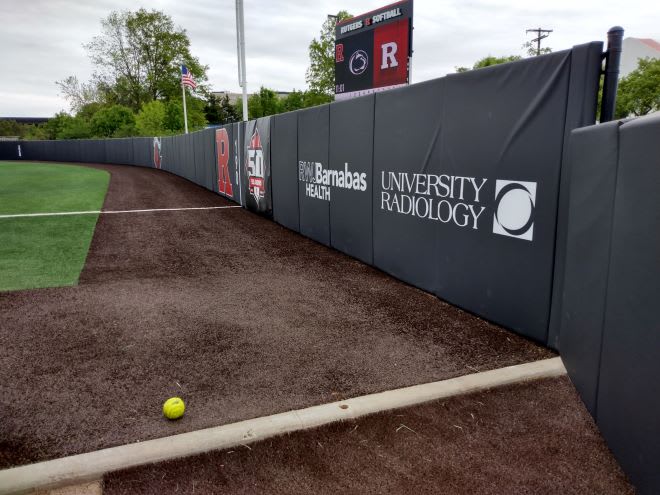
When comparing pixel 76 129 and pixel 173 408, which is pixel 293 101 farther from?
pixel 173 408

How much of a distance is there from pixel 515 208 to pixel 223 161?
501 inches

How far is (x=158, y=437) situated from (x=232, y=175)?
41.1 ft

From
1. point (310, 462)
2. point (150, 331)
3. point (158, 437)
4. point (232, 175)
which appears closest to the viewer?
point (310, 462)

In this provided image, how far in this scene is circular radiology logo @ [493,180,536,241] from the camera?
4.37 metres

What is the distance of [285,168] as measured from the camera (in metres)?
10.3

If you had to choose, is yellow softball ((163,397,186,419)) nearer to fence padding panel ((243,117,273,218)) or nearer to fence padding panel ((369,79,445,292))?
fence padding panel ((369,79,445,292))

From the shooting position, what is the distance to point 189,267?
7332mm

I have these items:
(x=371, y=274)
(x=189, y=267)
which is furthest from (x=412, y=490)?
(x=189, y=267)

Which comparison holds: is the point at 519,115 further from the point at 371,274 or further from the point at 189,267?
the point at 189,267

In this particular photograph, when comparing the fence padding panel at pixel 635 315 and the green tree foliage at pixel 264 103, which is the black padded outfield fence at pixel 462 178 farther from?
the green tree foliage at pixel 264 103

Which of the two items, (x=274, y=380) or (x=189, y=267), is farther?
(x=189, y=267)

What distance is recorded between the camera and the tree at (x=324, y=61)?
41094 millimetres

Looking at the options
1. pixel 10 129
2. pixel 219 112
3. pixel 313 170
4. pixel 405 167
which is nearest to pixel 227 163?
pixel 313 170

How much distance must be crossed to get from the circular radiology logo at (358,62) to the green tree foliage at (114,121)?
43.8m
